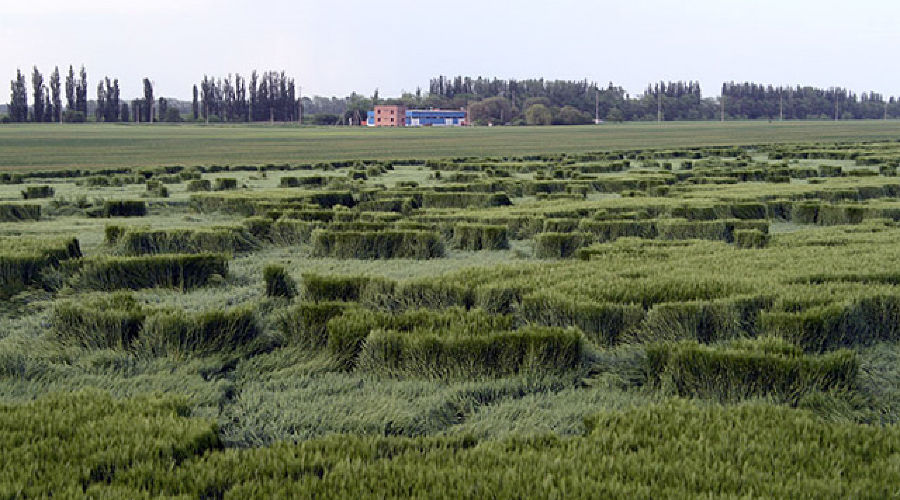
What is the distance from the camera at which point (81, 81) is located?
550ft

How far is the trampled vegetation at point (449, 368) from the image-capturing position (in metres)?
5.96

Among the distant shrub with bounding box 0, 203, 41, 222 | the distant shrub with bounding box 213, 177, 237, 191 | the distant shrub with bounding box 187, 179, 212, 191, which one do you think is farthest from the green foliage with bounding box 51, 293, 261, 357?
the distant shrub with bounding box 187, 179, 212, 191

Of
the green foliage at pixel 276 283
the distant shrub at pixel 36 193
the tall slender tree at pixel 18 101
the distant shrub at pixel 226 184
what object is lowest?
the green foliage at pixel 276 283

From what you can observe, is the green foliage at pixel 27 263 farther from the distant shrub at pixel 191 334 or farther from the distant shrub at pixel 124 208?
the distant shrub at pixel 124 208

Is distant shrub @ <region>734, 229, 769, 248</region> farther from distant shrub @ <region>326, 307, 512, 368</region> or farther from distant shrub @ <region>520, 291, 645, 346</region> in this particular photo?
distant shrub @ <region>326, 307, 512, 368</region>

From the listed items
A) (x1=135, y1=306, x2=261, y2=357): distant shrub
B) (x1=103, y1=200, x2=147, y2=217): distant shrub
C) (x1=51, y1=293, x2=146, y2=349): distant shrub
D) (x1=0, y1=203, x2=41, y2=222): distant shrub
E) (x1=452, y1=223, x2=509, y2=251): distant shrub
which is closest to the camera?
(x1=135, y1=306, x2=261, y2=357): distant shrub

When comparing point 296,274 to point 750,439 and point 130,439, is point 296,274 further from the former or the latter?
point 750,439

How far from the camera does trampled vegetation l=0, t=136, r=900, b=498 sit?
5957 millimetres

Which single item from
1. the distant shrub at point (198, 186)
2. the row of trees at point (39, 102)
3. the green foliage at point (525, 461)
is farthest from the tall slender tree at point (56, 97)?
the green foliage at point (525, 461)

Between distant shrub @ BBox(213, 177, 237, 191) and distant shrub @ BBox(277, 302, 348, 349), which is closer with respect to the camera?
distant shrub @ BBox(277, 302, 348, 349)

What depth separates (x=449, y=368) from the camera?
886cm

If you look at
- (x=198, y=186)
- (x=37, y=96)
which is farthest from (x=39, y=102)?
(x=198, y=186)

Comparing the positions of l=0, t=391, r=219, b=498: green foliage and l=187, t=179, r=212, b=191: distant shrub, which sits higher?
l=187, t=179, r=212, b=191: distant shrub

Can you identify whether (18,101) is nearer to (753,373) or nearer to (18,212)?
(18,212)
